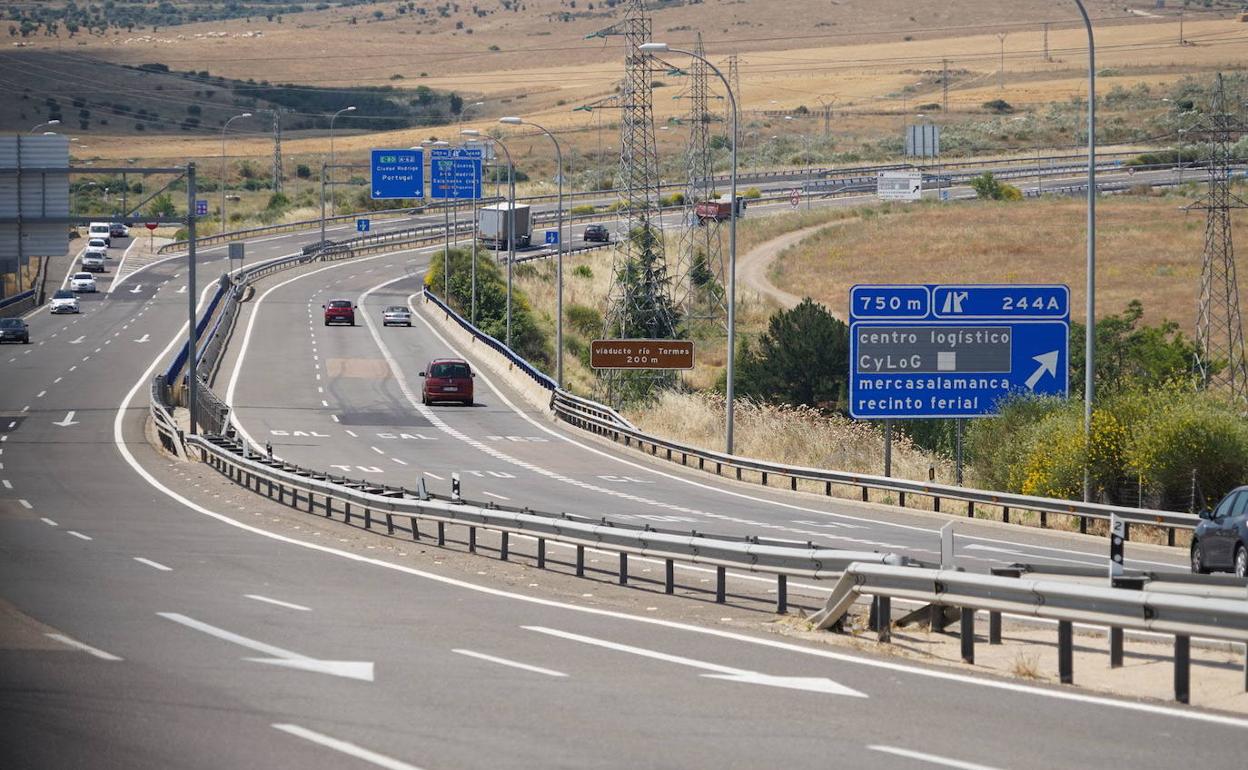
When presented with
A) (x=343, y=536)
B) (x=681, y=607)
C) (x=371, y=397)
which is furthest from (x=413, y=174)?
(x=681, y=607)

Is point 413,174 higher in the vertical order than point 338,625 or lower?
higher

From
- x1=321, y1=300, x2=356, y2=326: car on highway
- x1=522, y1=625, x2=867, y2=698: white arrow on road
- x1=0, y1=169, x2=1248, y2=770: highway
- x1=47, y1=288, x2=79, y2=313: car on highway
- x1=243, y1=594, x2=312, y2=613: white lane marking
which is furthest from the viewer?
x1=47, y1=288, x2=79, y2=313: car on highway

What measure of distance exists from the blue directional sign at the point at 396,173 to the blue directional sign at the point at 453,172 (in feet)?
3.61

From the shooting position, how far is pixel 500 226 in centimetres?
10412

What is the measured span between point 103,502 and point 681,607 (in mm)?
18409

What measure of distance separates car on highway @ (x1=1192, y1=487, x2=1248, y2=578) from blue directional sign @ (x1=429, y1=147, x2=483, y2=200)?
7846 cm

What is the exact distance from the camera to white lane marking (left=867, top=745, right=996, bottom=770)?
9469mm

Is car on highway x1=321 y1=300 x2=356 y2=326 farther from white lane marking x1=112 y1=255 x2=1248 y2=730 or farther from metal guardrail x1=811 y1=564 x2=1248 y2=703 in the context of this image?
metal guardrail x1=811 y1=564 x2=1248 y2=703

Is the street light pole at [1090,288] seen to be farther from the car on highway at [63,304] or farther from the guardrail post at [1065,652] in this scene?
the car on highway at [63,304]

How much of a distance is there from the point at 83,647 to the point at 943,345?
25.3 meters

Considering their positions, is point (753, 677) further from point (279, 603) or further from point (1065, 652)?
point (279, 603)

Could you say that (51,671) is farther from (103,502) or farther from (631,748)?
(103,502)

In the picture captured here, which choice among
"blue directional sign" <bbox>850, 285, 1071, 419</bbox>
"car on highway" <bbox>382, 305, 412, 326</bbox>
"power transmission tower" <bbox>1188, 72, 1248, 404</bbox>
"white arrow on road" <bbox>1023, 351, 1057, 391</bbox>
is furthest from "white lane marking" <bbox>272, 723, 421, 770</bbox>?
"car on highway" <bbox>382, 305, 412, 326</bbox>

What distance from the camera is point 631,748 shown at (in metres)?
10.1
